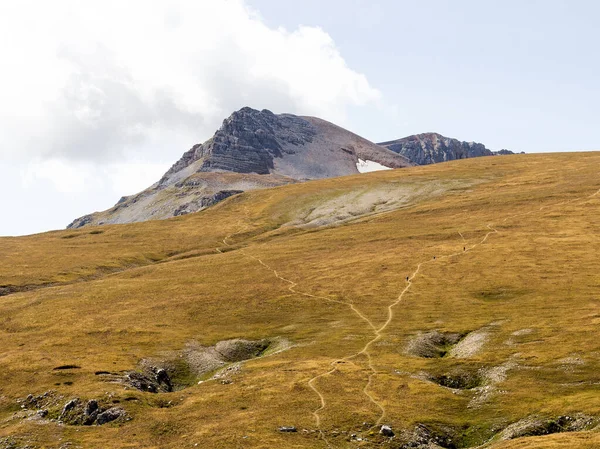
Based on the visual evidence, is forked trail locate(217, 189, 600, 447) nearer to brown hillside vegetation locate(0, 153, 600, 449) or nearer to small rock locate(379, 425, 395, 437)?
brown hillside vegetation locate(0, 153, 600, 449)

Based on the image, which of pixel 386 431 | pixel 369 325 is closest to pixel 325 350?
pixel 369 325

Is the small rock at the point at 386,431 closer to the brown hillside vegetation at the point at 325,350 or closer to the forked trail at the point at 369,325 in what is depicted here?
the brown hillside vegetation at the point at 325,350

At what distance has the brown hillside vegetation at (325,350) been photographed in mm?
86500

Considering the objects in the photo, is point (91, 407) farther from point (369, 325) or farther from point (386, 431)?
point (369, 325)

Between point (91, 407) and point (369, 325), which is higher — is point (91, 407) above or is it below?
below

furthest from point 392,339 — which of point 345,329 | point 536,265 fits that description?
point 536,265

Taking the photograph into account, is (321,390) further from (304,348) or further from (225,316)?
(225,316)

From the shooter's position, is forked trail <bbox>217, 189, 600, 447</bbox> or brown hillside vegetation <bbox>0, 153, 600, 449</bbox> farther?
forked trail <bbox>217, 189, 600, 447</bbox>

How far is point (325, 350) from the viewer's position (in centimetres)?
11962

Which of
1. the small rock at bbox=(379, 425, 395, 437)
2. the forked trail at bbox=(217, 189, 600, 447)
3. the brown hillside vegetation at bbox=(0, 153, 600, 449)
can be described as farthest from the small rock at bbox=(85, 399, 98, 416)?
the small rock at bbox=(379, 425, 395, 437)

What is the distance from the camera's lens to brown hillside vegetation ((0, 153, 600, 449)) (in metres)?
86.5

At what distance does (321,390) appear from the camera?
324ft

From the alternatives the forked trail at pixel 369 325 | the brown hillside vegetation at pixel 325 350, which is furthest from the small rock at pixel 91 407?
the forked trail at pixel 369 325

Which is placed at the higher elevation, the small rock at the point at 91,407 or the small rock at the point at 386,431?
the small rock at the point at 91,407
